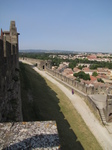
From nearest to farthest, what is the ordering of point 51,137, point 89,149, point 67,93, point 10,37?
1. point 51,137
2. point 10,37
3. point 89,149
4. point 67,93

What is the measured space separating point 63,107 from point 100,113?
8.89 ft

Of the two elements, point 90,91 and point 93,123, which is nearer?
point 93,123

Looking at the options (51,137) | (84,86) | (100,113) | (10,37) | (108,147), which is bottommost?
(108,147)

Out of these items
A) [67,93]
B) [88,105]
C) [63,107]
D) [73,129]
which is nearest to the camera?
[73,129]

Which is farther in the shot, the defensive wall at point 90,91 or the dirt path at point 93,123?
the defensive wall at point 90,91

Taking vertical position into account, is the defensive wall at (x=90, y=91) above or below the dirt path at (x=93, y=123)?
above

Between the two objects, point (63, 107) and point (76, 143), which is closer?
point (76, 143)

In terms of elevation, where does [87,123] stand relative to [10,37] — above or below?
below

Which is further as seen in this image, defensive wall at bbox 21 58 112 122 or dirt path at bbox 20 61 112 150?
defensive wall at bbox 21 58 112 122

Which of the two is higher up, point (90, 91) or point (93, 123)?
point (90, 91)

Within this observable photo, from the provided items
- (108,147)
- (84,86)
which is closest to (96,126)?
(108,147)

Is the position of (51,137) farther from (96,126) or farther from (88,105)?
(88,105)

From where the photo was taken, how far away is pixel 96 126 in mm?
9453

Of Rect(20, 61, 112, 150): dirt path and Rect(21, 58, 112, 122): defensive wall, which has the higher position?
Rect(21, 58, 112, 122): defensive wall
